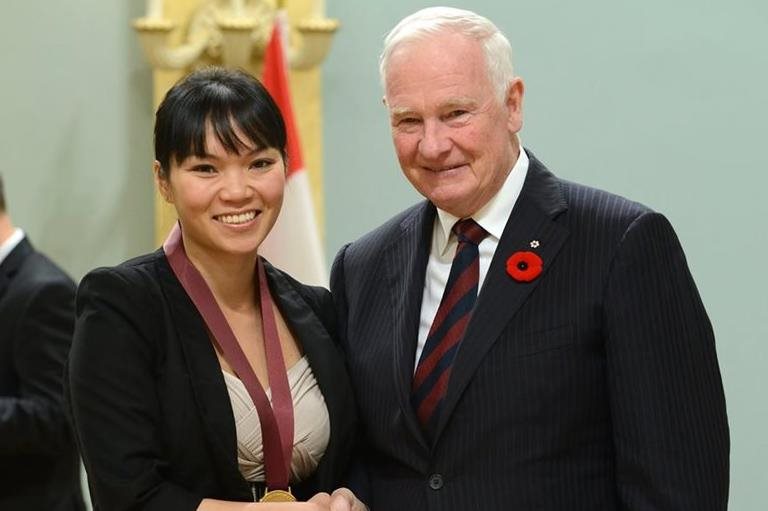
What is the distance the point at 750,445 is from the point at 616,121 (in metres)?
1.10

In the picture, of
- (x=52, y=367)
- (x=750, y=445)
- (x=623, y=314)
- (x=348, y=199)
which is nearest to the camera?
(x=623, y=314)

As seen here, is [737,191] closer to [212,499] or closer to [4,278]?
[4,278]

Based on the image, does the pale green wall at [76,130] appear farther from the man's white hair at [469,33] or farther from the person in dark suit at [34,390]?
the man's white hair at [469,33]

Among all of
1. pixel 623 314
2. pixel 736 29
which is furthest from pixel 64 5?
pixel 623 314

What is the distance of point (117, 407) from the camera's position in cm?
245

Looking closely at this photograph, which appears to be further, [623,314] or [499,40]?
[499,40]

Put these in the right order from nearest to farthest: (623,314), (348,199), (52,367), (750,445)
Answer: (623,314), (52,367), (750,445), (348,199)

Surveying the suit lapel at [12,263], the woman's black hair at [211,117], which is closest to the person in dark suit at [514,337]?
the woman's black hair at [211,117]

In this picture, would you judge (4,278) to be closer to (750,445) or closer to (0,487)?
(0,487)

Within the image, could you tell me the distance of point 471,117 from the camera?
8.58 ft

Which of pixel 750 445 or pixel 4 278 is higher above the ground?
pixel 4 278

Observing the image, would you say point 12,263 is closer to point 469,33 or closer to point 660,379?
point 469,33

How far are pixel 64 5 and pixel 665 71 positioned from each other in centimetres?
202

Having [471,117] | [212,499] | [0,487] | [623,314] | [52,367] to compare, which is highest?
[471,117]
